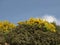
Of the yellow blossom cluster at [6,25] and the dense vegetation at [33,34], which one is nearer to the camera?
the dense vegetation at [33,34]

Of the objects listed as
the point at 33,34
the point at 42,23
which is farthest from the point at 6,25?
the point at 33,34

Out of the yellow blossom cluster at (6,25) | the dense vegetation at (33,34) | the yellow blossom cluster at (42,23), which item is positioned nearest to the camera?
the dense vegetation at (33,34)

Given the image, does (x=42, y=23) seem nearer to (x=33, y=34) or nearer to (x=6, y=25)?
(x=33, y=34)

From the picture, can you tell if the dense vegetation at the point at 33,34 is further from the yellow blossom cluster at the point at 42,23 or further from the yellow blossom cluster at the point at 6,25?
Answer: the yellow blossom cluster at the point at 6,25

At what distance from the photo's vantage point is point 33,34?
18.8 meters

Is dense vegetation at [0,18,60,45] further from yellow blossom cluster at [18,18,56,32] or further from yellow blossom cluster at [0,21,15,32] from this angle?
yellow blossom cluster at [0,21,15,32]

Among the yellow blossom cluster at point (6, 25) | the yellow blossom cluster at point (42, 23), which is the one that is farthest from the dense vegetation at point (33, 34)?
the yellow blossom cluster at point (6, 25)

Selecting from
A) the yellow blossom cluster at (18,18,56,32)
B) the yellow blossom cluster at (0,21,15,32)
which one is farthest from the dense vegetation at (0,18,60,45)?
the yellow blossom cluster at (0,21,15,32)

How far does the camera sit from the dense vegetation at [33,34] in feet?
59.8

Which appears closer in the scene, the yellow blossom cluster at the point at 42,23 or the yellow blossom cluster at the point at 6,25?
the yellow blossom cluster at the point at 42,23

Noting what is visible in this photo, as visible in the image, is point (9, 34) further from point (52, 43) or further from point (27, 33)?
point (52, 43)

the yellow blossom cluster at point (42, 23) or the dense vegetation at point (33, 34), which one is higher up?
the yellow blossom cluster at point (42, 23)

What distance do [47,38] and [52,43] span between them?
53 centimetres

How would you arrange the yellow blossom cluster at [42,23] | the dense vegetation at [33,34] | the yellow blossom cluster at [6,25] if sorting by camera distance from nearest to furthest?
the dense vegetation at [33,34], the yellow blossom cluster at [42,23], the yellow blossom cluster at [6,25]
